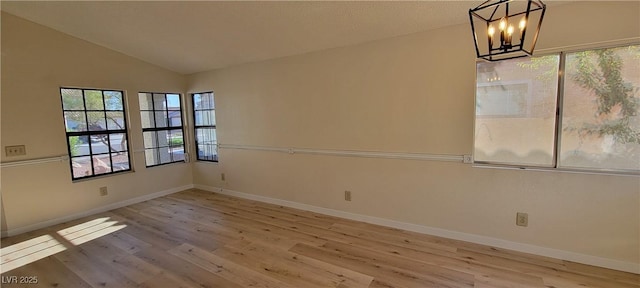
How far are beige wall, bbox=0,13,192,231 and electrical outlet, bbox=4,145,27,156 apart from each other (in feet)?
0.14

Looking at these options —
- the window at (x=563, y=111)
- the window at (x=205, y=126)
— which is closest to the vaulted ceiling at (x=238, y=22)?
the window at (x=563, y=111)

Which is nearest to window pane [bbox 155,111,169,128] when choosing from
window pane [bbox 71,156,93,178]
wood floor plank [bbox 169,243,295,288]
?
window pane [bbox 71,156,93,178]

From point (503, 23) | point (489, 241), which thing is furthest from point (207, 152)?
point (503, 23)

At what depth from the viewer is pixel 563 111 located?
250 centimetres

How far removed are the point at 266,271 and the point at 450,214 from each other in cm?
202

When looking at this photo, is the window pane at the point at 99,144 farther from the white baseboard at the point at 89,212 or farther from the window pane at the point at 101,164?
the white baseboard at the point at 89,212

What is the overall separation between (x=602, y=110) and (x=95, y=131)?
19.7 feet

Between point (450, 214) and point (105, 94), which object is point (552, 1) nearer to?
point (450, 214)

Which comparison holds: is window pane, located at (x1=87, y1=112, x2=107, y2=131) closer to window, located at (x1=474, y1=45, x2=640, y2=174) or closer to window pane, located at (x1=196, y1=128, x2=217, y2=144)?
window pane, located at (x1=196, y1=128, x2=217, y2=144)

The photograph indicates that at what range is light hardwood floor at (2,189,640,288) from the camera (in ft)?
7.75

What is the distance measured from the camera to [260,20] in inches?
117

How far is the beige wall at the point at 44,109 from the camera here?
11.0 ft

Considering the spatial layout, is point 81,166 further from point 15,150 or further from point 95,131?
point 15,150

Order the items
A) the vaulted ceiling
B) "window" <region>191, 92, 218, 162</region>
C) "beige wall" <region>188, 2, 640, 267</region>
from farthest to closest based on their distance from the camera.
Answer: "window" <region>191, 92, 218, 162</region>
the vaulted ceiling
"beige wall" <region>188, 2, 640, 267</region>
